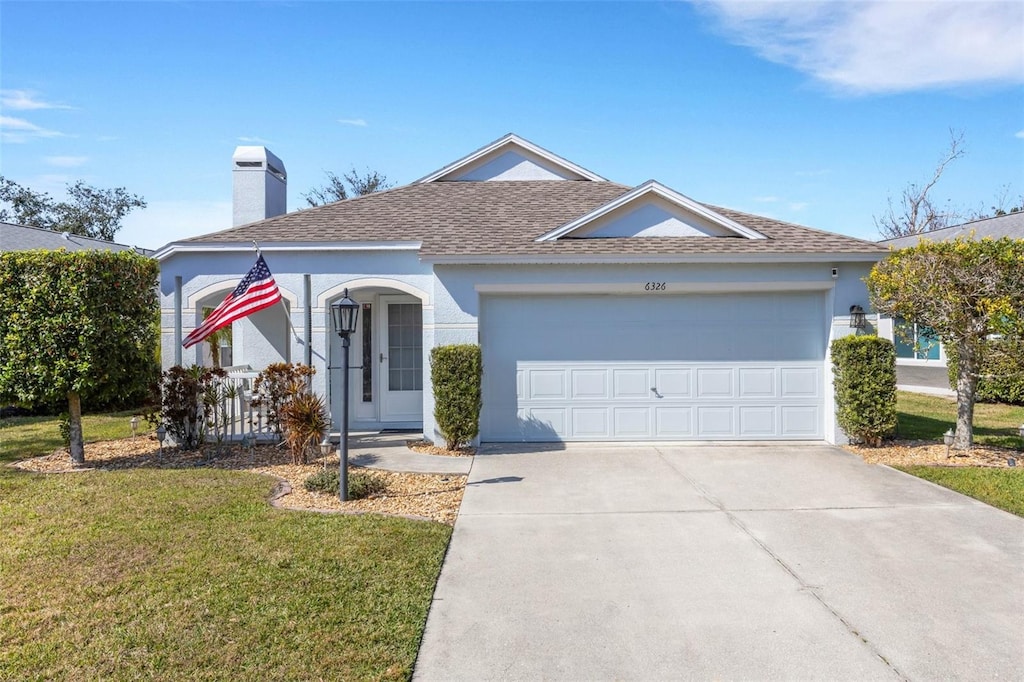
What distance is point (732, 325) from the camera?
10117 mm

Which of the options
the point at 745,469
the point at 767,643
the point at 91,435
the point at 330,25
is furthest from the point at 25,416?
the point at 767,643

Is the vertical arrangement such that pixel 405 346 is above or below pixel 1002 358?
above

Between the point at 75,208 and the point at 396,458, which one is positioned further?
the point at 75,208

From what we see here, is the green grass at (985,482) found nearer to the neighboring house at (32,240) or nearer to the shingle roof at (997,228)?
the shingle roof at (997,228)

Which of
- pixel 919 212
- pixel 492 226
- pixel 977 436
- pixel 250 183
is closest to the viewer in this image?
pixel 977 436

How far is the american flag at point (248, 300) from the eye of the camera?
8.80 m

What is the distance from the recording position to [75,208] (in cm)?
4056

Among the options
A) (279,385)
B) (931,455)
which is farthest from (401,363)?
(931,455)

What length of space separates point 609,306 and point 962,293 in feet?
16.5

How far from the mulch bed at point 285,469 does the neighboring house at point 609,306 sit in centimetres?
175

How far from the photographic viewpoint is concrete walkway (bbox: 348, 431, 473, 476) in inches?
331

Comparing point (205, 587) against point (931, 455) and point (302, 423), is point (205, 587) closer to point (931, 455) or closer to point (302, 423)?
point (302, 423)

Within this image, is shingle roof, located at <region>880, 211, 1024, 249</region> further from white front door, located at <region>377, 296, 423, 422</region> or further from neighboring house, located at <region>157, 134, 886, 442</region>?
white front door, located at <region>377, 296, 423, 422</region>

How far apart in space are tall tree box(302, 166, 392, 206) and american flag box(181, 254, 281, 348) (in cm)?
3019
